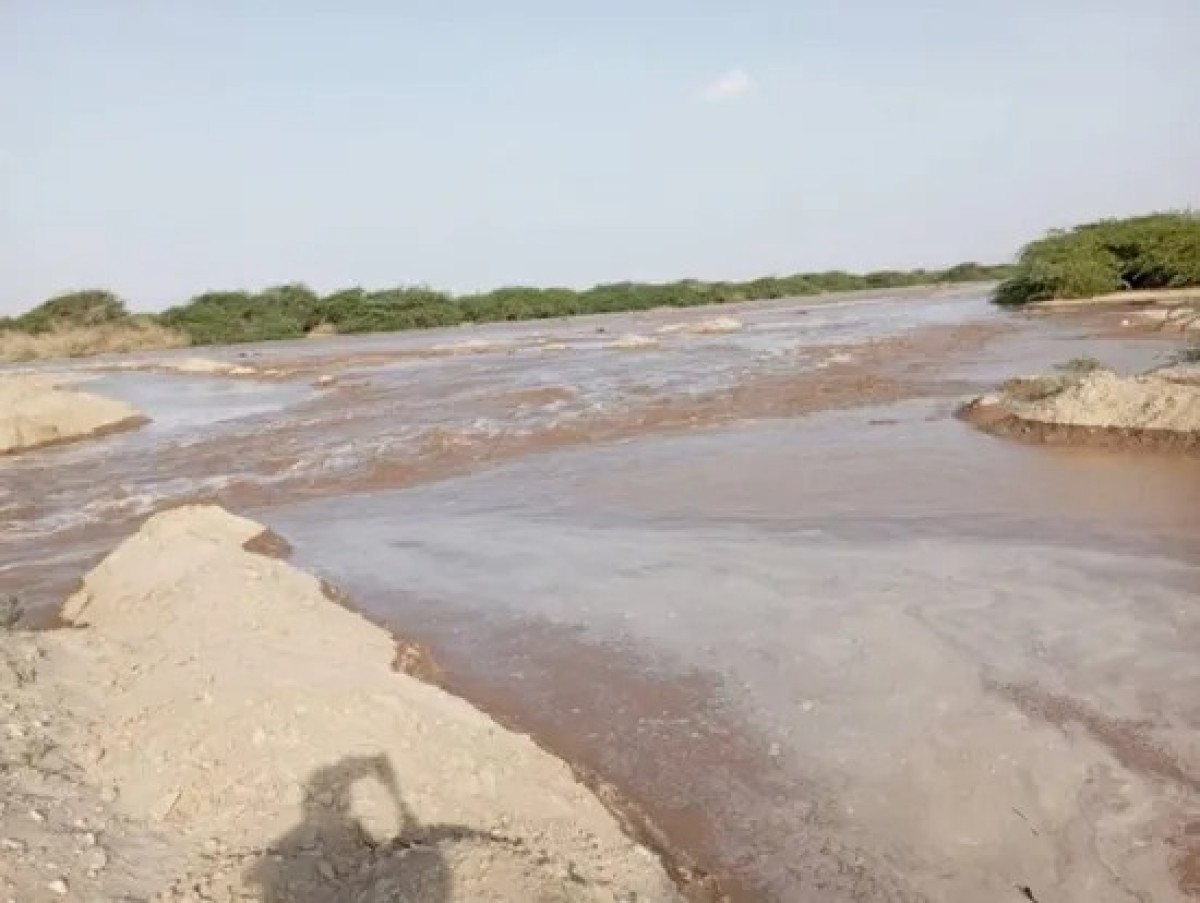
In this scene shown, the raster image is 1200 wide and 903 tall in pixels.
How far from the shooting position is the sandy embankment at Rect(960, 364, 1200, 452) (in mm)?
11211

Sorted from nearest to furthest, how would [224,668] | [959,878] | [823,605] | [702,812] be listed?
[959,878]
[702,812]
[224,668]
[823,605]

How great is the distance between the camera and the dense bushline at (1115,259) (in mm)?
35906

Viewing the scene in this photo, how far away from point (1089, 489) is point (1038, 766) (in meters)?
5.73

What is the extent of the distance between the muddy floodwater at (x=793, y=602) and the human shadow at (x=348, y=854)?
108 centimetres

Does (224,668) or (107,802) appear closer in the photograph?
(107,802)

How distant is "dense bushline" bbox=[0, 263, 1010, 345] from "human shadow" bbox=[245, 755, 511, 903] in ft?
185

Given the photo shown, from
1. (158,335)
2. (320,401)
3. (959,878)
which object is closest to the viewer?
(959,878)

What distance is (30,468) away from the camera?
1612cm

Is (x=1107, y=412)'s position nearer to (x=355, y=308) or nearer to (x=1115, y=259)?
(x=1115, y=259)

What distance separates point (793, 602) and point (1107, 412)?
275 inches

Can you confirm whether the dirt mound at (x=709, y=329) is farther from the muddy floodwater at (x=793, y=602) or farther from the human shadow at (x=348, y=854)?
the human shadow at (x=348, y=854)

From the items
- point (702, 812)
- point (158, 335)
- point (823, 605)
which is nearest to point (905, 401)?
point (823, 605)

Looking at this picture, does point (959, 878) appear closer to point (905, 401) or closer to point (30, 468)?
point (905, 401)

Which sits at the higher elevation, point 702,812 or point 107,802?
point 107,802
